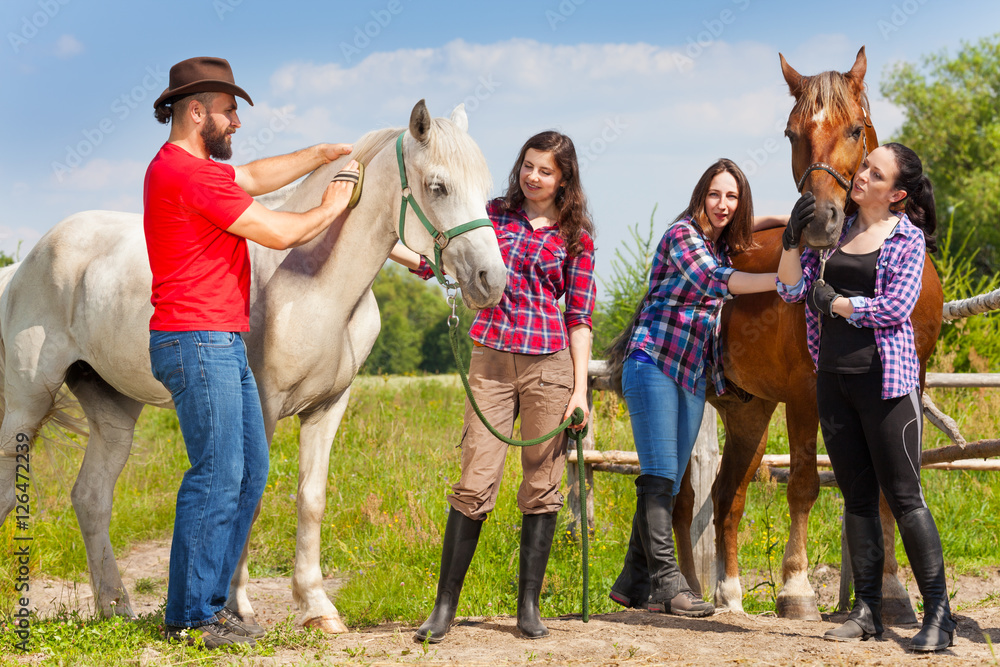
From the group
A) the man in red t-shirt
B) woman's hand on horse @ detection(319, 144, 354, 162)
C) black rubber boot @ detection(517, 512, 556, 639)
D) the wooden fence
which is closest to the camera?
the man in red t-shirt

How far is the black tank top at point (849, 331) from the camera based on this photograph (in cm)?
305

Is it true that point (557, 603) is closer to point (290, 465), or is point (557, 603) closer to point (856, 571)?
point (856, 571)

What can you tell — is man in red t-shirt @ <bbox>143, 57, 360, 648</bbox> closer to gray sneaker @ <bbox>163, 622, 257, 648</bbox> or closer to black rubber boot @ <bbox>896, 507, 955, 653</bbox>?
gray sneaker @ <bbox>163, 622, 257, 648</bbox>

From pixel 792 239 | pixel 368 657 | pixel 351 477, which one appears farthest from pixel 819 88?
pixel 351 477

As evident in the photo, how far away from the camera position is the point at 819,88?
349 cm

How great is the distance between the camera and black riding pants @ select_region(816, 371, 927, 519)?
9.84 feet

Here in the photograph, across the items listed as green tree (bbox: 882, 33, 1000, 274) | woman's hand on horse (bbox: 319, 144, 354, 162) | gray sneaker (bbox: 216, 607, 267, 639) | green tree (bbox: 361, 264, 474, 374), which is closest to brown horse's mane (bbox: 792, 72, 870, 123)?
woman's hand on horse (bbox: 319, 144, 354, 162)

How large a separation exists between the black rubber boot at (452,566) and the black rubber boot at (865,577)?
4.85 feet

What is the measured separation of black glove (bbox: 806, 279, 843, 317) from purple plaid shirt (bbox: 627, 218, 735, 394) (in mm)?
436

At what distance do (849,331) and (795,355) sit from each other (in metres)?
0.65

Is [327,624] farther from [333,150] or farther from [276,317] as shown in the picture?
[333,150]

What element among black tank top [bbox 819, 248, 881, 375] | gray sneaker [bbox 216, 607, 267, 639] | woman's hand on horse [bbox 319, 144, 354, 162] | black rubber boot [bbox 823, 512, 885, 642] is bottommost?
gray sneaker [bbox 216, 607, 267, 639]

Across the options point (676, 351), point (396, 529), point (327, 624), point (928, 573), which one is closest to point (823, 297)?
point (676, 351)

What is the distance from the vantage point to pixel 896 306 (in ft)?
9.72
